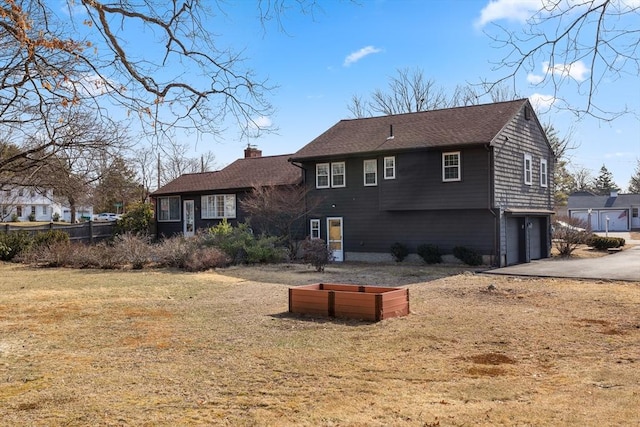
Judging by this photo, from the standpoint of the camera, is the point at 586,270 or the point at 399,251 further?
the point at 399,251

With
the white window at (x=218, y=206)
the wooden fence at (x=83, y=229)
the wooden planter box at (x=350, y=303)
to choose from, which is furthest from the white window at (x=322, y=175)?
the wooden planter box at (x=350, y=303)

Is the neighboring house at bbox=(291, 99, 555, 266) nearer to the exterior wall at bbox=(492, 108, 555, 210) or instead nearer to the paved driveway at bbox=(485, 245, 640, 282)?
the exterior wall at bbox=(492, 108, 555, 210)

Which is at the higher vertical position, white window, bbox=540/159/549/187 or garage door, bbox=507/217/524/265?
white window, bbox=540/159/549/187

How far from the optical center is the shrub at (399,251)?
911 inches

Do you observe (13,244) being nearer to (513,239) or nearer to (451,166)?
(451,166)

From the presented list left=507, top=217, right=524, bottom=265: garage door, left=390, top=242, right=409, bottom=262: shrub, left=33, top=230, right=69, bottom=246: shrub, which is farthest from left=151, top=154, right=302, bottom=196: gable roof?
left=507, top=217, right=524, bottom=265: garage door

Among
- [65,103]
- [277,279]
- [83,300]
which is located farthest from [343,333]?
[277,279]

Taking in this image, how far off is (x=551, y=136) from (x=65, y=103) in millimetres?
39132

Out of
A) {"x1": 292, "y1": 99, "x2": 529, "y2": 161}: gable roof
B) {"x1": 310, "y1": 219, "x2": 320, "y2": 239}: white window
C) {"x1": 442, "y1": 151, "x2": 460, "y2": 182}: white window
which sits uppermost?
{"x1": 292, "y1": 99, "x2": 529, "y2": 161}: gable roof

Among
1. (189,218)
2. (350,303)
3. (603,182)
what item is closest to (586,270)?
(350,303)

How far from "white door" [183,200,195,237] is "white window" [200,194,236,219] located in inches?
37.1

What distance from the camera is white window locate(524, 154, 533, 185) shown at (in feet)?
80.1

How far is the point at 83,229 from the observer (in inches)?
1174

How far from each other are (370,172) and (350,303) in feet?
49.6
